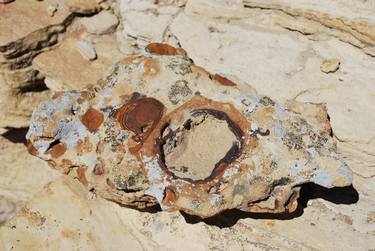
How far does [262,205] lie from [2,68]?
173 cm

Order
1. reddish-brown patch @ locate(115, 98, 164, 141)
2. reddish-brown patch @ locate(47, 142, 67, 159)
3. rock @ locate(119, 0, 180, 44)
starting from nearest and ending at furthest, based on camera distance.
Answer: reddish-brown patch @ locate(115, 98, 164, 141), reddish-brown patch @ locate(47, 142, 67, 159), rock @ locate(119, 0, 180, 44)

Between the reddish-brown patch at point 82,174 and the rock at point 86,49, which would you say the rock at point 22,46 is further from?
the reddish-brown patch at point 82,174

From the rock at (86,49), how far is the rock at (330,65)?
1234 millimetres

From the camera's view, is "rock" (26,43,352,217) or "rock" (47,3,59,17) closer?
"rock" (26,43,352,217)

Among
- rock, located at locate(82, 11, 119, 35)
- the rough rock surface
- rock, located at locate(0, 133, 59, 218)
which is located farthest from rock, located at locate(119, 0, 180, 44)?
rock, located at locate(0, 133, 59, 218)

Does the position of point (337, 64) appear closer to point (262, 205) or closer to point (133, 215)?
point (262, 205)

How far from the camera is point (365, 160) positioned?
2596 millimetres

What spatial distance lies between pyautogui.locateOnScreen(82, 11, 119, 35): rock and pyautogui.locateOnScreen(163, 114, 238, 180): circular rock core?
3.43ft

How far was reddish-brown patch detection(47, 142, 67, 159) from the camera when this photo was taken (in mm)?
2461

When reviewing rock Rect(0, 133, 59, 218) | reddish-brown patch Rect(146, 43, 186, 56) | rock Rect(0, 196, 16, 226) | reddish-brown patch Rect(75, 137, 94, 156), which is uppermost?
reddish-brown patch Rect(146, 43, 186, 56)

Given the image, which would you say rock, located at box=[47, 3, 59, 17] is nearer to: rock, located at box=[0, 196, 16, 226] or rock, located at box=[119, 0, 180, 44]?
rock, located at box=[119, 0, 180, 44]

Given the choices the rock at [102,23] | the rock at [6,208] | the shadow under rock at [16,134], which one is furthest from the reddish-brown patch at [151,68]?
the rock at [6,208]

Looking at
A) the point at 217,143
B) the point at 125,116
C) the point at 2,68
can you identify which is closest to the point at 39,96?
the point at 2,68

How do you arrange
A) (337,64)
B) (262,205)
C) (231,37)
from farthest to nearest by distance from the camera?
(231,37) → (337,64) → (262,205)
